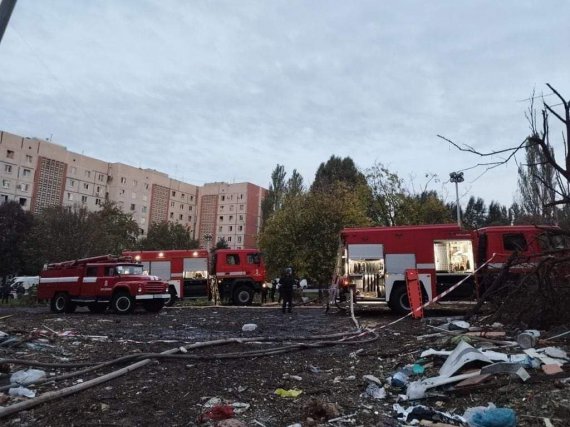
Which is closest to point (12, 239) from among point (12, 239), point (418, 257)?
point (12, 239)

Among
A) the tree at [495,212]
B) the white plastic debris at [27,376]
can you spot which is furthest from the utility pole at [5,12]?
the tree at [495,212]

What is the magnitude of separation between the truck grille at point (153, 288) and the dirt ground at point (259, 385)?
6.96 meters

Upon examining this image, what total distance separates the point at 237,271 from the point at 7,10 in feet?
60.8

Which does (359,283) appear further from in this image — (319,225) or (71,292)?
(319,225)

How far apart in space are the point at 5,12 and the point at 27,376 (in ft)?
14.5

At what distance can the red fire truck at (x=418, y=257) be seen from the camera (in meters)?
14.4

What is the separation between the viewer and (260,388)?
19.1 feet

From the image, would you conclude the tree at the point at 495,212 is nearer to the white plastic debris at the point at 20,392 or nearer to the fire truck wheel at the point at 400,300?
the fire truck wheel at the point at 400,300

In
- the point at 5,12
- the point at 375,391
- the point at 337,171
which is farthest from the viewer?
the point at 337,171

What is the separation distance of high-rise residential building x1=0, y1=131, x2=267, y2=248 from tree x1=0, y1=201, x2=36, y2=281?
10349mm

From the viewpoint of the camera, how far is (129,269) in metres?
17.8

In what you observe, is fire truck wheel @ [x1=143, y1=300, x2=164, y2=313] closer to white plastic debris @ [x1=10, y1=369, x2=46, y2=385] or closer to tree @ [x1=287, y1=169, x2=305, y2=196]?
white plastic debris @ [x1=10, y1=369, x2=46, y2=385]

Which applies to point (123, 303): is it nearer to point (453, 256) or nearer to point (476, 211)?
point (453, 256)

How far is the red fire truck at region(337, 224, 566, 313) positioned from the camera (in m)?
14.4
